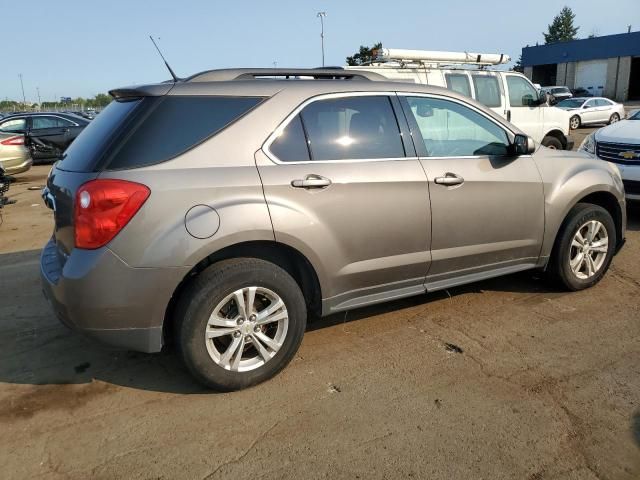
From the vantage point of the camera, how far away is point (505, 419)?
2.81 m

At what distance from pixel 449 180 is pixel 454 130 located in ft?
1.70

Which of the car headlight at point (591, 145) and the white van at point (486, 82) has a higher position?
the white van at point (486, 82)

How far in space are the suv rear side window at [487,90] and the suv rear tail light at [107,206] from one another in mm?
7946

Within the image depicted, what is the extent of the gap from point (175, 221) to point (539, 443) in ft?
7.17

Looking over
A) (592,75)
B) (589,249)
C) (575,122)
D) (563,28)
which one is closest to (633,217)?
(589,249)

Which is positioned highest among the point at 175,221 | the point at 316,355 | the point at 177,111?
the point at 177,111

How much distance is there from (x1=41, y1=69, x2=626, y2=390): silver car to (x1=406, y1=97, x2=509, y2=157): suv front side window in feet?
0.04

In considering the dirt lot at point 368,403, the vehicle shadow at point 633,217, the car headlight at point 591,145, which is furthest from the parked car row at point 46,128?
the vehicle shadow at point 633,217

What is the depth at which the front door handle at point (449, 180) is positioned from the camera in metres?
3.66

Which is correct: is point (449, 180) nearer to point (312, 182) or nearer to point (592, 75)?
point (312, 182)

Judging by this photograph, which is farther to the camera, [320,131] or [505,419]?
[320,131]

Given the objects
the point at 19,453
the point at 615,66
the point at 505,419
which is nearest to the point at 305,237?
the point at 505,419

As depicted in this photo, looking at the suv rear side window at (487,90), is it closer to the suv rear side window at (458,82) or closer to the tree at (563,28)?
the suv rear side window at (458,82)

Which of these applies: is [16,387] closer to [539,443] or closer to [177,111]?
[177,111]
